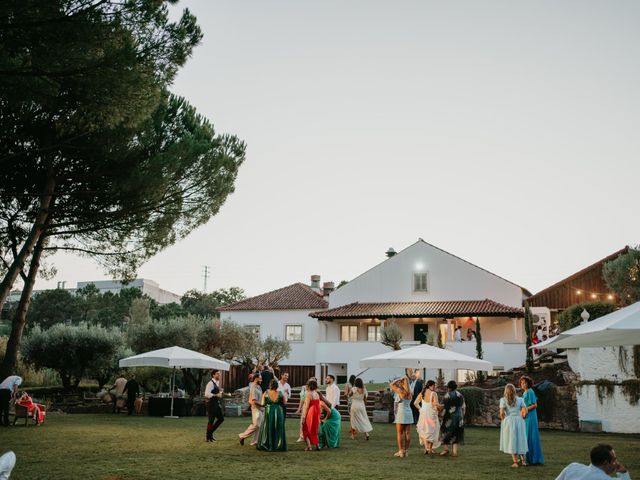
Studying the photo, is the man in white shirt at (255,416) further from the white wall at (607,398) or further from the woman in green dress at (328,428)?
the white wall at (607,398)

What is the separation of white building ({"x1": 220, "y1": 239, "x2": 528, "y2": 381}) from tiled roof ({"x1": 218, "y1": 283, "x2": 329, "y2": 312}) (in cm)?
173

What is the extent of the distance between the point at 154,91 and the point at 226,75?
4636mm

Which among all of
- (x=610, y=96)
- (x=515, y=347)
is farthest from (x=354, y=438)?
(x=515, y=347)

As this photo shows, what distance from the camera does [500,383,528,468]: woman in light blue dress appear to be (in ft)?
36.1

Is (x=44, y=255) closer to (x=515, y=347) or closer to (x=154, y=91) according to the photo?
(x=154, y=91)

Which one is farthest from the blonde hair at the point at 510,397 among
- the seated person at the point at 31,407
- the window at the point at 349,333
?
the window at the point at 349,333

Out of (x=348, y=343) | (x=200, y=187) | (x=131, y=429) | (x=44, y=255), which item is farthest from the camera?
(x=348, y=343)

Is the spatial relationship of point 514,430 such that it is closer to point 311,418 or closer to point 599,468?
point 311,418

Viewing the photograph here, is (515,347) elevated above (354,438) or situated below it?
above

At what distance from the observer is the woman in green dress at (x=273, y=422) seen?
13.0 m

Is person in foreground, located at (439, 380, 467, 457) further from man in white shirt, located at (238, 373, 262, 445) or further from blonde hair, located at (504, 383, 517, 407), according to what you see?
man in white shirt, located at (238, 373, 262, 445)

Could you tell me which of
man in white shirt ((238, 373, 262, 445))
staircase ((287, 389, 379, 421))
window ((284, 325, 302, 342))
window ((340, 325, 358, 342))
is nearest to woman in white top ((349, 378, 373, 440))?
man in white shirt ((238, 373, 262, 445))

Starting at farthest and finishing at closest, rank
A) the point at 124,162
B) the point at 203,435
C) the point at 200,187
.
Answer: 1. the point at 200,187
2. the point at 124,162
3. the point at 203,435

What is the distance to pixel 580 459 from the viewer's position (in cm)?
1212
